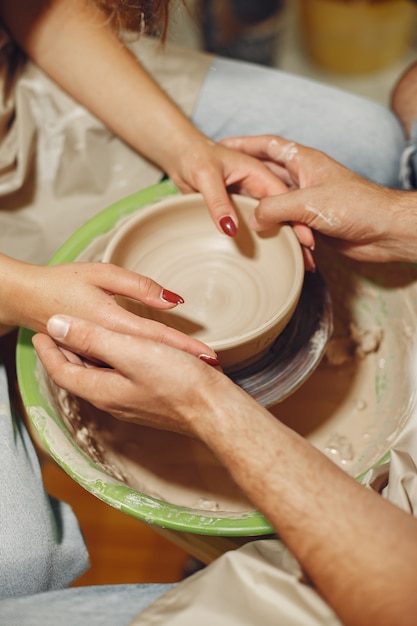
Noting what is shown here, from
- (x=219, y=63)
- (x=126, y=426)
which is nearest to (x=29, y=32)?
(x=219, y=63)

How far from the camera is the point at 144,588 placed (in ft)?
2.92

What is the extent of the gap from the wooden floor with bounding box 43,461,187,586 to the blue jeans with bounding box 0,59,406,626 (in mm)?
526

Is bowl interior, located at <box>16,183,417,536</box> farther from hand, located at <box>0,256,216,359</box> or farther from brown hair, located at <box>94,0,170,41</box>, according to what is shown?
brown hair, located at <box>94,0,170,41</box>

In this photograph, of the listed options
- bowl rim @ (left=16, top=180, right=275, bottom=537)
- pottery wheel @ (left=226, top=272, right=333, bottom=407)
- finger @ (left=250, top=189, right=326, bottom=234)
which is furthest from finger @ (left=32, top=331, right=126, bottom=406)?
finger @ (left=250, top=189, right=326, bottom=234)

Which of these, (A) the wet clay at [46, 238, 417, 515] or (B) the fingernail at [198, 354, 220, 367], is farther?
(A) the wet clay at [46, 238, 417, 515]

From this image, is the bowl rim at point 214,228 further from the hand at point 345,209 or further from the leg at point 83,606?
the leg at point 83,606

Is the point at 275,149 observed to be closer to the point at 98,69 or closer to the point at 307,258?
the point at 307,258

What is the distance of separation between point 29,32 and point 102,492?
0.91 metres

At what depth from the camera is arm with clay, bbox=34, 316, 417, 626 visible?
699 millimetres

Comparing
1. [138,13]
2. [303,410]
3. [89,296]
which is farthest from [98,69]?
[303,410]

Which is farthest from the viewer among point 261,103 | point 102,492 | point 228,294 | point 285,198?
point 261,103

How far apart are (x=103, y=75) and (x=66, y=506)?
2.78 ft

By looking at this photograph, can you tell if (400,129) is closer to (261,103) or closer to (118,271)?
(261,103)

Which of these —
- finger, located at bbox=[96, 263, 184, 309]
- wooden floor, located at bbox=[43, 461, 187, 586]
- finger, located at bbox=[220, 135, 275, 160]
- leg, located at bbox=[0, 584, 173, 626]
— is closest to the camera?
leg, located at bbox=[0, 584, 173, 626]
